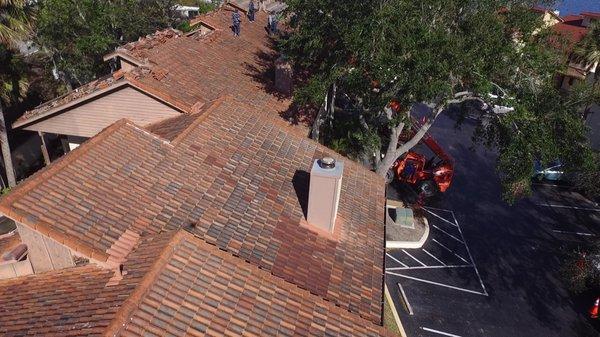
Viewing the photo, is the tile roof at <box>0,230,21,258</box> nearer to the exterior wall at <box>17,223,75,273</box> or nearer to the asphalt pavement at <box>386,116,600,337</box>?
the exterior wall at <box>17,223,75,273</box>

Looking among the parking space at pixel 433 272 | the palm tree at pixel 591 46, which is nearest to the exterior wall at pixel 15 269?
the parking space at pixel 433 272

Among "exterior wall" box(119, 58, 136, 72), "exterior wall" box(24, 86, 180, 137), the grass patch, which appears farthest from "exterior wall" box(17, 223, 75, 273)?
the grass patch

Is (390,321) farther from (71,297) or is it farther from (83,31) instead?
(83,31)

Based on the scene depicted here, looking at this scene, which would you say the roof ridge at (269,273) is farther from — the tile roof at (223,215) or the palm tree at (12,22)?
the palm tree at (12,22)

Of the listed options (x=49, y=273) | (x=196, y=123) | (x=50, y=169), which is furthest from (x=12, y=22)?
(x=49, y=273)

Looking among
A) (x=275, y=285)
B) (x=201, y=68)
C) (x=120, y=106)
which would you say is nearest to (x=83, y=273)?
(x=275, y=285)

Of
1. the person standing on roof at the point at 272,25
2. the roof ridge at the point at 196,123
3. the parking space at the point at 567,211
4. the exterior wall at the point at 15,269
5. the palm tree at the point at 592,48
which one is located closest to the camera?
the exterior wall at the point at 15,269
